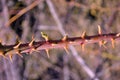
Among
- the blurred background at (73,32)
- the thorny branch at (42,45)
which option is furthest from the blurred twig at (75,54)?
the thorny branch at (42,45)

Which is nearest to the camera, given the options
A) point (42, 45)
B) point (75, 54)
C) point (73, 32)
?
point (42, 45)

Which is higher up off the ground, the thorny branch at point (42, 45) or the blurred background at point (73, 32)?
the thorny branch at point (42, 45)

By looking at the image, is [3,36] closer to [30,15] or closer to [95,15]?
[30,15]

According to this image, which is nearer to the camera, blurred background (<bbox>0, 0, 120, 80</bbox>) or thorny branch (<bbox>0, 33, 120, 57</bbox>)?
thorny branch (<bbox>0, 33, 120, 57</bbox>)

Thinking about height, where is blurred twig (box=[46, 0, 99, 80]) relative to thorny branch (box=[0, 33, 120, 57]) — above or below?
below

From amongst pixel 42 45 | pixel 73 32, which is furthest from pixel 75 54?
pixel 42 45

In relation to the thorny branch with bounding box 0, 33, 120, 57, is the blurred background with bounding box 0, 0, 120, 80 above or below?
below

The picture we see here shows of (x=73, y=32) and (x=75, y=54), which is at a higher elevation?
(x=73, y=32)

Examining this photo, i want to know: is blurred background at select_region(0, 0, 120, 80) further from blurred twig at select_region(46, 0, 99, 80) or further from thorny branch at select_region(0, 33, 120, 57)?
thorny branch at select_region(0, 33, 120, 57)

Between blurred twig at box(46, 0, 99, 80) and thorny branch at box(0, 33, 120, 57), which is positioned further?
blurred twig at box(46, 0, 99, 80)

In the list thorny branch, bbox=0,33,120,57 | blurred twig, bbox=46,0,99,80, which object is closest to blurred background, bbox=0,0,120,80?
blurred twig, bbox=46,0,99,80

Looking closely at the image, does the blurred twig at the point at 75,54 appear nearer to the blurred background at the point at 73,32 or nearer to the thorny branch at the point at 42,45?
the blurred background at the point at 73,32

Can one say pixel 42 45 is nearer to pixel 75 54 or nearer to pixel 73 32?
pixel 75 54
